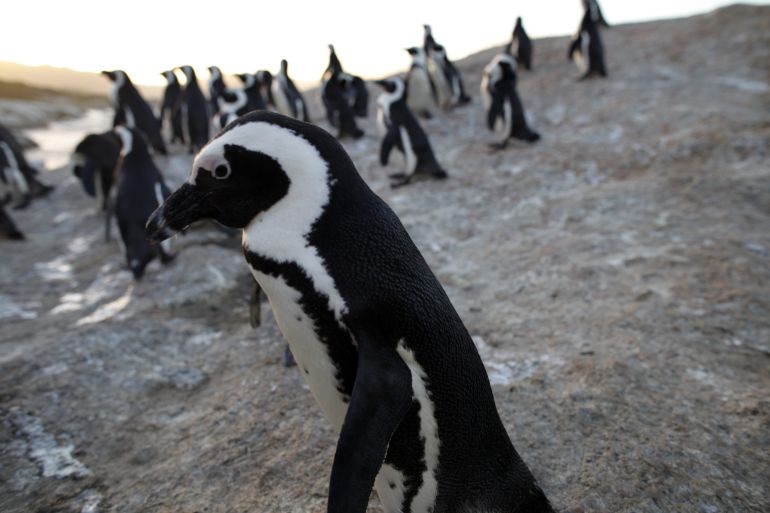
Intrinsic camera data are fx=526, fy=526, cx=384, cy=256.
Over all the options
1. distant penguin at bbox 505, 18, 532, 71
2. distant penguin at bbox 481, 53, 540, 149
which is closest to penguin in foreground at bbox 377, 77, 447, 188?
distant penguin at bbox 481, 53, 540, 149

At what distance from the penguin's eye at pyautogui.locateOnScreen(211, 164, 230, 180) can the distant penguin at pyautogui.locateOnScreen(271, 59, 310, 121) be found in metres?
9.28

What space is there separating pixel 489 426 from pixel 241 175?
1.05 m

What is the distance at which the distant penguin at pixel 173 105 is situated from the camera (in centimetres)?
1021

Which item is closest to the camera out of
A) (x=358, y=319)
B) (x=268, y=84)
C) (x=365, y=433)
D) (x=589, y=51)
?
(x=365, y=433)

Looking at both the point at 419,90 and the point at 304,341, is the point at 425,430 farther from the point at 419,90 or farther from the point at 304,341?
the point at 419,90

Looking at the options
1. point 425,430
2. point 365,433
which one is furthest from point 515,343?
point 365,433

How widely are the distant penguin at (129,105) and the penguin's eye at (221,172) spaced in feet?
26.5

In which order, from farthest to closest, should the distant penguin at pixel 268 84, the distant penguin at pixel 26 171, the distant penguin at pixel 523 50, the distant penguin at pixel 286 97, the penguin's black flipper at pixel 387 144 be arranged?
the distant penguin at pixel 523 50 → the distant penguin at pixel 268 84 → the distant penguin at pixel 286 97 → the distant penguin at pixel 26 171 → the penguin's black flipper at pixel 387 144

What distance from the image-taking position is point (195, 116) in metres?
9.19

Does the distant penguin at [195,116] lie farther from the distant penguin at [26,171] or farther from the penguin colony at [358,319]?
the penguin colony at [358,319]

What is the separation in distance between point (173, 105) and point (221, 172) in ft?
33.2

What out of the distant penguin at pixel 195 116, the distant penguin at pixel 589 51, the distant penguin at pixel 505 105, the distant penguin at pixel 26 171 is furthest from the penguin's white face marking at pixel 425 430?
the distant penguin at pixel 589 51

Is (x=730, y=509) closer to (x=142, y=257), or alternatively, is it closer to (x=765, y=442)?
(x=765, y=442)

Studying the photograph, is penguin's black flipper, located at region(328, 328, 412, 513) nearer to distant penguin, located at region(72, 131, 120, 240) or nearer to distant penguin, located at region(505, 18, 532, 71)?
distant penguin, located at region(72, 131, 120, 240)
